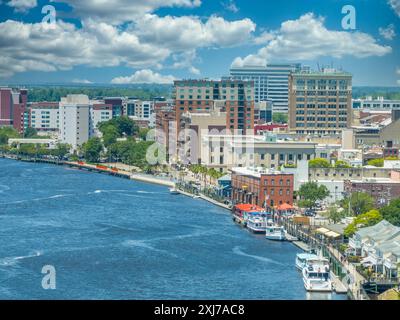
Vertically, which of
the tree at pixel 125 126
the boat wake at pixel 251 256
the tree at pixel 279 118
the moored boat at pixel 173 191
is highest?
the tree at pixel 279 118

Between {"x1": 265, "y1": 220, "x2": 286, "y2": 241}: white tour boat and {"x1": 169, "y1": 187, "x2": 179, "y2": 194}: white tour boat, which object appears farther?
{"x1": 169, "y1": 187, "x2": 179, "y2": 194}: white tour boat

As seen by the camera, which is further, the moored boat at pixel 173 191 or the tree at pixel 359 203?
the moored boat at pixel 173 191

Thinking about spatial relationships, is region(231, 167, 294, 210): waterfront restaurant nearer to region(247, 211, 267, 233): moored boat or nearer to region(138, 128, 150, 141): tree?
region(247, 211, 267, 233): moored boat

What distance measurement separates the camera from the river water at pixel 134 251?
28.0 feet

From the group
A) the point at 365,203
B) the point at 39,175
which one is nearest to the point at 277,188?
the point at 365,203

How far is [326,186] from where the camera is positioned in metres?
16.0

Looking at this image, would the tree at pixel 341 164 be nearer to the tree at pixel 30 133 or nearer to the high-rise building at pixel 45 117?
the tree at pixel 30 133

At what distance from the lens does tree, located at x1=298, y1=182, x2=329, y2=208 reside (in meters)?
14.9

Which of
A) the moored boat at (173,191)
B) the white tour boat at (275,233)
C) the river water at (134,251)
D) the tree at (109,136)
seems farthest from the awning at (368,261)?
the tree at (109,136)

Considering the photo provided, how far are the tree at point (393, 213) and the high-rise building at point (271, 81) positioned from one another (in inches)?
1452

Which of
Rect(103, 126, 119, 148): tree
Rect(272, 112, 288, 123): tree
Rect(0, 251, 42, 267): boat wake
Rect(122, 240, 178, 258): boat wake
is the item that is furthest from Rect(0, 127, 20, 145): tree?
Rect(0, 251, 42, 267): boat wake

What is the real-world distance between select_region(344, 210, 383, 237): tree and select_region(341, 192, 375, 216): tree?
1533 millimetres

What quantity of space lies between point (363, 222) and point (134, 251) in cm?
293
